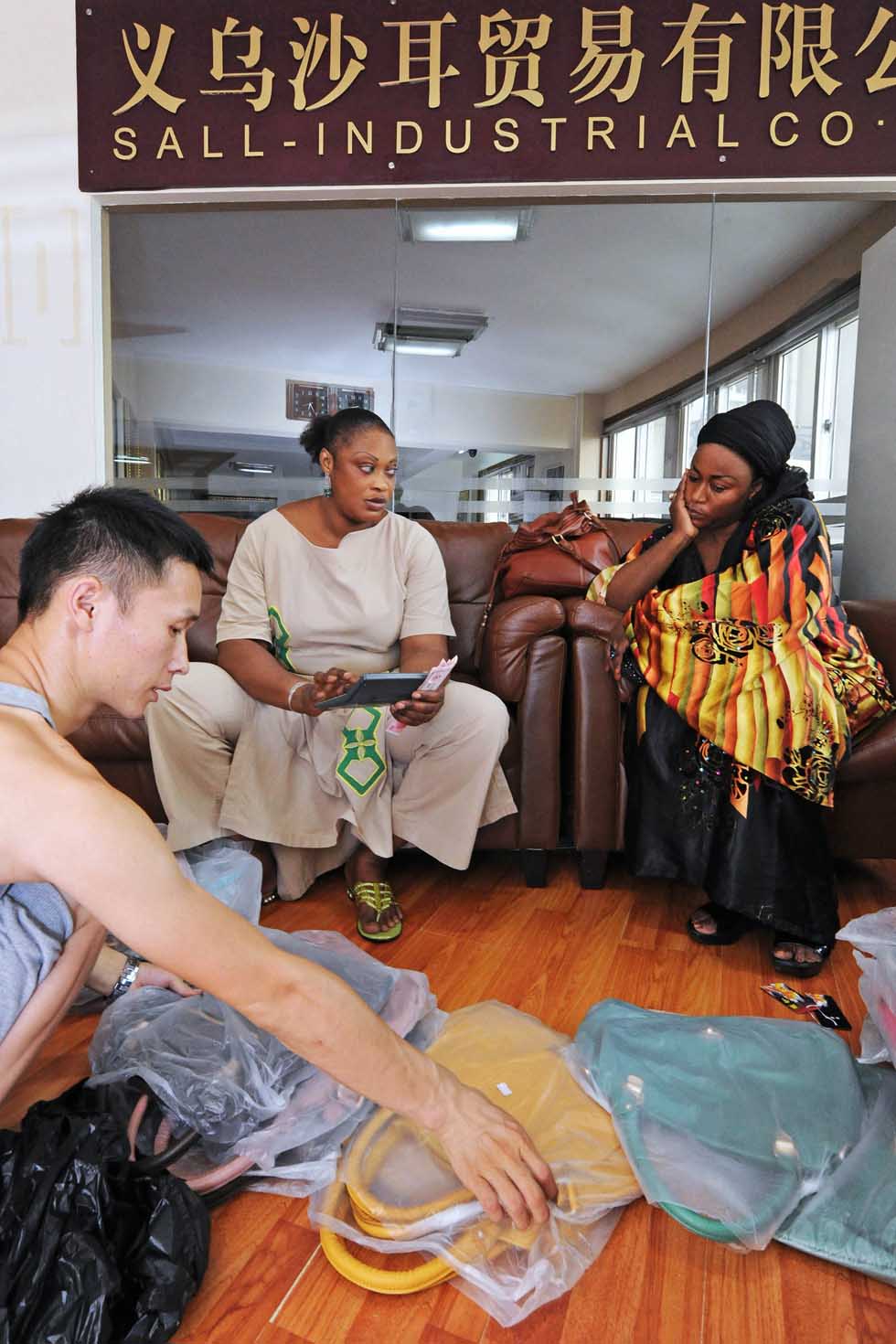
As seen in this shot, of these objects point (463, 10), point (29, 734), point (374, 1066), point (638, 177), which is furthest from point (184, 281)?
point (374, 1066)

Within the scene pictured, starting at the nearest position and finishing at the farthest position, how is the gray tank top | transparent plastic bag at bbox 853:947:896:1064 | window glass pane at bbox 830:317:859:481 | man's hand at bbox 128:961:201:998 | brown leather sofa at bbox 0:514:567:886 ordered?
the gray tank top → transparent plastic bag at bbox 853:947:896:1064 → man's hand at bbox 128:961:201:998 → brown leather sofa at bbox 0:514:567:886 → window glass pane at bbox 830:317:859:481

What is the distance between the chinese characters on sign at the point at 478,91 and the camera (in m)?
2.85

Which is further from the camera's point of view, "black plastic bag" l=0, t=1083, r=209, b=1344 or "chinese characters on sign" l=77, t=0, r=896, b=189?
"chinese characters on sign" l=77, t=0, r=896, b=189

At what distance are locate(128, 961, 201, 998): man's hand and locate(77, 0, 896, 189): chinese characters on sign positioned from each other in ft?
9.25

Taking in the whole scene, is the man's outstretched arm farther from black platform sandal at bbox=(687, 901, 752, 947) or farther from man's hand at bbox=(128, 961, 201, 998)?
black platform sandal at bbox=(687, 901, 752, 947)

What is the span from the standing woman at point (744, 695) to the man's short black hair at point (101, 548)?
1.28m

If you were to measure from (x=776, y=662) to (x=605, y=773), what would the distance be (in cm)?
51

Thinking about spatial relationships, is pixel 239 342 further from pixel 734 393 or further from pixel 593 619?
pixel 593 619

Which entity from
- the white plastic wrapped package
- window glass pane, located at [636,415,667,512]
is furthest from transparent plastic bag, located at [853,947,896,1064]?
window glass pane, located at [636,415,667,512]

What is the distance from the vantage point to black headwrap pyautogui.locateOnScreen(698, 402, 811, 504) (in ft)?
6.23

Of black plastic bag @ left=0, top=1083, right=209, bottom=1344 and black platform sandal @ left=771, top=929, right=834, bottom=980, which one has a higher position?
black plastic bag @ left=0, top=1083, right=209, bottom=1344

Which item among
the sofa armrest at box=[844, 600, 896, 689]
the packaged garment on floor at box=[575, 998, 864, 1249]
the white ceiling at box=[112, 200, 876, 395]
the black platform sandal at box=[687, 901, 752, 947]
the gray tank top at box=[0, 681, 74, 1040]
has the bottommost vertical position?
the black platform sandal at box=[687, 901, 752, 947]

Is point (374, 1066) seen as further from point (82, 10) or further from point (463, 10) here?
point (82, 10)

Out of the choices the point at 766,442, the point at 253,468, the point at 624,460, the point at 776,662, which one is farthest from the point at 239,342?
the point at 776,662
